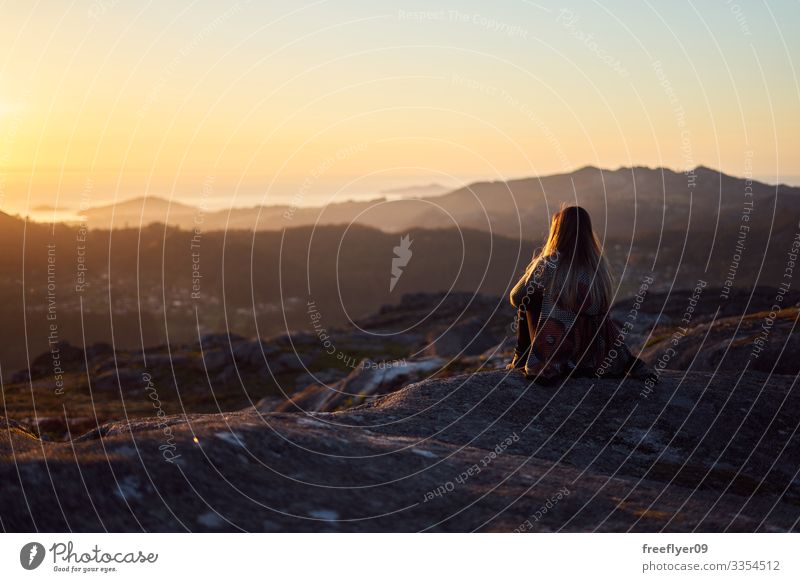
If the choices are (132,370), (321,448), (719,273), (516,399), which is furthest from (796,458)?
(719,273)

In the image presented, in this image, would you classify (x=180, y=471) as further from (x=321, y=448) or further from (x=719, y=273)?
(x=719, y=273)

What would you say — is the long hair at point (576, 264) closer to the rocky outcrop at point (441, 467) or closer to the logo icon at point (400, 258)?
the rocky outcrop at point (441, 467)

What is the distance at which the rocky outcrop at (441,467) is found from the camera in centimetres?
749

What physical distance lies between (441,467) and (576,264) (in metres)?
6.65

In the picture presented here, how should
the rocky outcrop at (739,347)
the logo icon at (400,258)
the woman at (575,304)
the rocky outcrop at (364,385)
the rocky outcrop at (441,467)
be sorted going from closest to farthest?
the rocky outcrop at (441,467), the woman at (575,304), the rocky outcrop at (739,347), the logo icon at (400,258), the rocky outcrop at (364,385)

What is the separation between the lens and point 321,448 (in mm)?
9062
